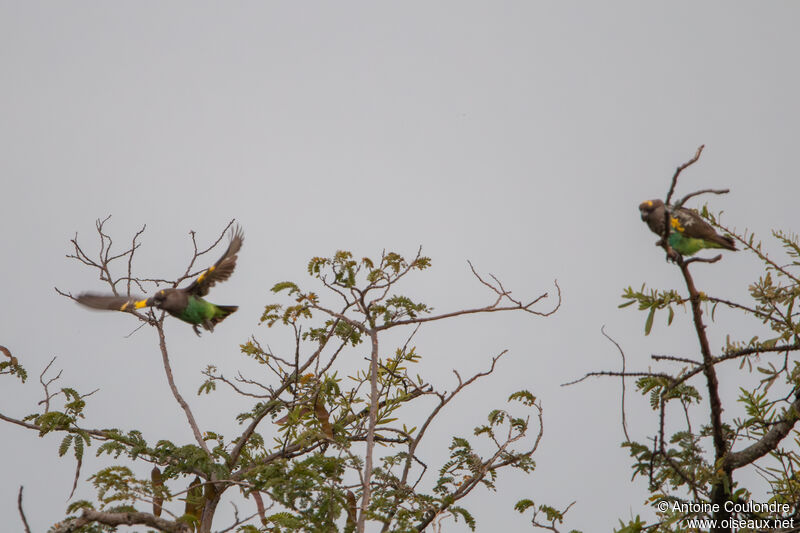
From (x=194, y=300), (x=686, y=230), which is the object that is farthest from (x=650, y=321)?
(x=194, y=300)

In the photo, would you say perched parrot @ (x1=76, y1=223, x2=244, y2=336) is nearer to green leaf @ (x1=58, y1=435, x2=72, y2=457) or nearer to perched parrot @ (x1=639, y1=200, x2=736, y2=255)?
green leaf @ (x1=58, y1=435, x2=72, y2=457)

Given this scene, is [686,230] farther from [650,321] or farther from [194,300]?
[194,300]

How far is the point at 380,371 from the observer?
5852 millimetres

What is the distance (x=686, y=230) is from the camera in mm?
4867

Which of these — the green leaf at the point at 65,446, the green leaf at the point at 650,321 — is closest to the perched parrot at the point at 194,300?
the green leaf at the point at 65,446

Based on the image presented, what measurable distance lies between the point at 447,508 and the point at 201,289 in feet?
10.9

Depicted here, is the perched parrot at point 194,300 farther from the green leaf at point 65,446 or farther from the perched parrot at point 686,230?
the perched parrot at point 686,230

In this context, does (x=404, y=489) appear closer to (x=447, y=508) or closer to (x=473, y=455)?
(x=447, y=508)

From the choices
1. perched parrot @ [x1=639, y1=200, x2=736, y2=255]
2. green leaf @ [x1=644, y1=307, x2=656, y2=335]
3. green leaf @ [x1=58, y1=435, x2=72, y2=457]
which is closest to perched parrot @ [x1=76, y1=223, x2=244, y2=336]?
green leaf @ [x1=58, y1=435, x2=72, y2=457]

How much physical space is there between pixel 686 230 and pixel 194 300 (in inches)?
166

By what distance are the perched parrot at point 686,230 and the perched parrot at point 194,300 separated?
368cm

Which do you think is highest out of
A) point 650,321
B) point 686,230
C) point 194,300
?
point 194,300

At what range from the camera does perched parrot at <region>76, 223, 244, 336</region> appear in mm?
6270

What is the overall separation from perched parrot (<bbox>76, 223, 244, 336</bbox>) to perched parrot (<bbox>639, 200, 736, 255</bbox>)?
3683 mm
